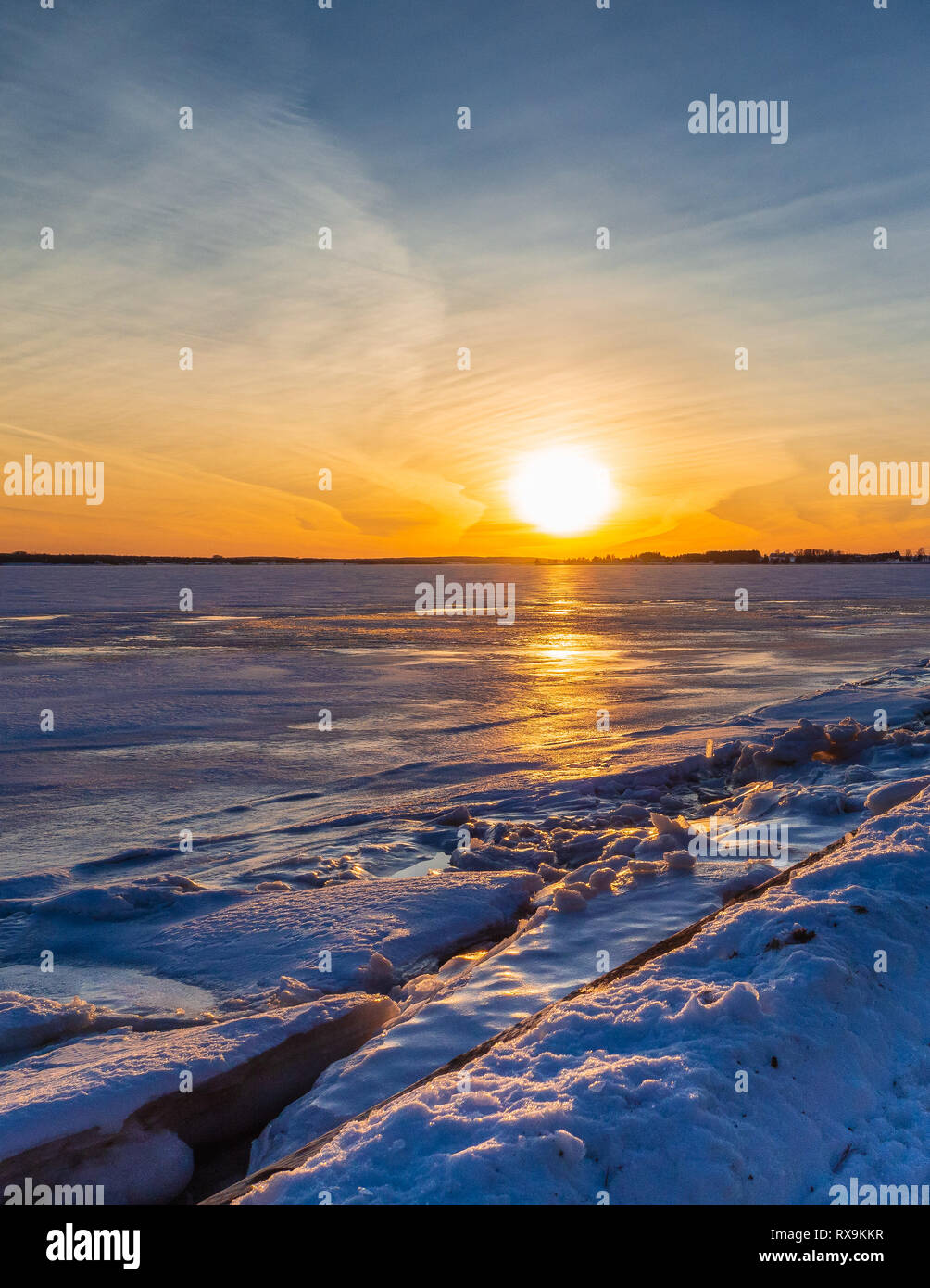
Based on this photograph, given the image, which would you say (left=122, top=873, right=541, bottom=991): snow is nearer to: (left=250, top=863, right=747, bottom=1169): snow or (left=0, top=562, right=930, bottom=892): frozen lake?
Result: (left=250, top=863, right=747, bottom=1169): snow

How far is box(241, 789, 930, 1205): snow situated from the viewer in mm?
1957

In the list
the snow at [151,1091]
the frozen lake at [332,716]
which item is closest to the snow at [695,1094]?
the snow at [151,1091]

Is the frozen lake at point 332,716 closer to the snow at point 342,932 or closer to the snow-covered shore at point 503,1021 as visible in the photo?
the snow at point 342,932

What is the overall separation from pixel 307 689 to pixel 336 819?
22.4 ft

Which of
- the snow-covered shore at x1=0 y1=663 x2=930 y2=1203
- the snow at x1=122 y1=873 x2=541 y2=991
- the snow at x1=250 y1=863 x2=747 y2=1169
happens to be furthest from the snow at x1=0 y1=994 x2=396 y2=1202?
the snow at x1=122 y1=873 x2=541 y2=991

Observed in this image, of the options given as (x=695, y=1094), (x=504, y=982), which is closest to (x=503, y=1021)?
(x=504, y=982)

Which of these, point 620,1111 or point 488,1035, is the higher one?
point 620,1111

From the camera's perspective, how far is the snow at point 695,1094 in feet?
6.42

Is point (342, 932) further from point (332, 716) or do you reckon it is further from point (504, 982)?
point (332, 716)

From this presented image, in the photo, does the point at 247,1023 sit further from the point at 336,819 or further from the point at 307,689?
the point at 307,689

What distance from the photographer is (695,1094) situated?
2137 mm
